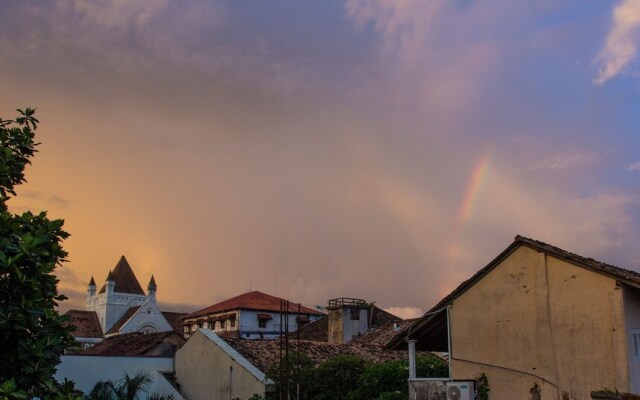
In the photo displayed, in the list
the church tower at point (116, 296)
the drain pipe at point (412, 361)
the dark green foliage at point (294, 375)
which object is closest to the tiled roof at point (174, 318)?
the church tower at point (116, 296)

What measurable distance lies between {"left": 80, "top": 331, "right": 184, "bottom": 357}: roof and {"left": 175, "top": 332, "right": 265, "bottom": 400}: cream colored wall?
2.74 meters

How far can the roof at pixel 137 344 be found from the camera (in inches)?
1287

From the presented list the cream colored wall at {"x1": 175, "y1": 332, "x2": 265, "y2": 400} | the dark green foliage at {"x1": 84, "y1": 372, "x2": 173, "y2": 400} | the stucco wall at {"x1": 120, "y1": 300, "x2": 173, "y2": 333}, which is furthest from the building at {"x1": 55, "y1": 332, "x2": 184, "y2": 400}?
the stucco wall at {"x1": 120, "y1": 300, "x2": 173, "y2": 333}

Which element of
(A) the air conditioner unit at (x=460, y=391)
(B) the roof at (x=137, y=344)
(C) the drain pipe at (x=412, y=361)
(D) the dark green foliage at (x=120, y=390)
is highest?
(B) the roof at (x=137, y=344)

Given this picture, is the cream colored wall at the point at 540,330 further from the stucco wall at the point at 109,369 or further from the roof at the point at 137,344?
the roof at the point at 137,344

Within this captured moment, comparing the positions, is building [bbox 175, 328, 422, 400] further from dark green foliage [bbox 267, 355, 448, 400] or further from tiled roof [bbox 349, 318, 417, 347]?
tiled roof [bbox 349, 318, 417, 347]

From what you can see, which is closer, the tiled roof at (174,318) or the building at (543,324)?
the building at (543,324)

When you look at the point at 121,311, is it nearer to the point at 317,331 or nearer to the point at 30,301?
the point at 317,331

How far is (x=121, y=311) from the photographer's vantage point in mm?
80375

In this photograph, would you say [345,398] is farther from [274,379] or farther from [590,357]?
[590,357]

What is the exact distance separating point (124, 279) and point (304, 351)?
6134 centimetres

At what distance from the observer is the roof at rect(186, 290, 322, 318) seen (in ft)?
208

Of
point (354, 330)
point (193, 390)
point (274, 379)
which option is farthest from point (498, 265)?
point (354, 330)

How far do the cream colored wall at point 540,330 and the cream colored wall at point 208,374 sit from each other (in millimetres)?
11375
